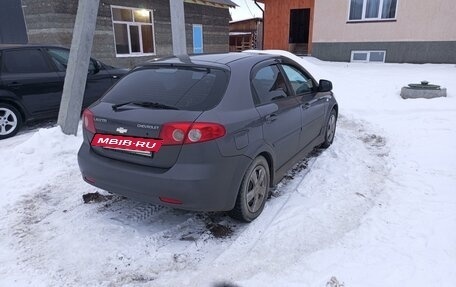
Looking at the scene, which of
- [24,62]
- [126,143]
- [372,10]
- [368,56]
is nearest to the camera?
[126,143]

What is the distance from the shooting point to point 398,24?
14.1 meters

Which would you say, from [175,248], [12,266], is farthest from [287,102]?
[12,266]

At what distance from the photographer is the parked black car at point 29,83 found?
6.01 m

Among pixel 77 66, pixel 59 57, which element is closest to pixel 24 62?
pixel 59 57

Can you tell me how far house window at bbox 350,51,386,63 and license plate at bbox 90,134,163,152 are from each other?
47.4ft

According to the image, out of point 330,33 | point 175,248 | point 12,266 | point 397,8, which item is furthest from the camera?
point 330,33

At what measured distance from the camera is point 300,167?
4770 millimetres

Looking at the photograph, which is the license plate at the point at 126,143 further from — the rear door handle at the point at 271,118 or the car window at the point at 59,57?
the car window at the point at 59,57

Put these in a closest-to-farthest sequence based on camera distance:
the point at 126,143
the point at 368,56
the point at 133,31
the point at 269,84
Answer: the point at 126,143 < the point at 269,84 < the point at 133,31 < the point at 368,56

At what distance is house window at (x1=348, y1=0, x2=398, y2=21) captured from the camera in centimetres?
1428

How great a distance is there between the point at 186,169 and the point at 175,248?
74 cm

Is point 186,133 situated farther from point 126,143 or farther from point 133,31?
point 133,31

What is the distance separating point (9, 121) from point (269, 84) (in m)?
4.96

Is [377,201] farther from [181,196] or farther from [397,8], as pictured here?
[397,8]
